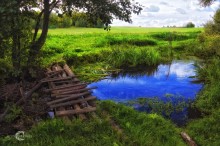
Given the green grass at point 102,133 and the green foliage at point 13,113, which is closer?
the green grass at point 102,133

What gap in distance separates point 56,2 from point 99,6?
256cm

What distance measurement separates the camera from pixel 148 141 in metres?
7.58

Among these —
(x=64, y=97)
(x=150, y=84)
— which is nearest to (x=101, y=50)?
(x=150, y=84)

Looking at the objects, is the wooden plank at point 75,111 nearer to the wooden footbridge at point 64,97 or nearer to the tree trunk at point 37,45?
the wooden footbridge at point 64,97

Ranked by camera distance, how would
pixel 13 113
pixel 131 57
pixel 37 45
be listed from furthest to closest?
1. pixel 131 57
2. pixel 37 45
3. pixel 13 113

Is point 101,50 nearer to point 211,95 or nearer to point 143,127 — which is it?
point 211,95

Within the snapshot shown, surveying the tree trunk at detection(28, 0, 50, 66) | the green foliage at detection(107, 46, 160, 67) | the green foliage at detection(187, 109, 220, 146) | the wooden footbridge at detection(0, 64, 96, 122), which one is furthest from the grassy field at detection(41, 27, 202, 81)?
the green foliage at detection(187, 109, 220, 146)

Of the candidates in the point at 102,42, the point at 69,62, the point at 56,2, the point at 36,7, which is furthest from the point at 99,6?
the point at 102,42

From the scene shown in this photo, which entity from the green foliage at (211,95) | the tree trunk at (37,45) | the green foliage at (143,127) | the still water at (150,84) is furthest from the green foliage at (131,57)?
the green foliage at (143,127)

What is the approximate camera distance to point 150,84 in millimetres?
14594

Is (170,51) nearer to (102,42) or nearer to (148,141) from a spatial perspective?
(102,42)

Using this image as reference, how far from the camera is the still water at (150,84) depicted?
12695mm

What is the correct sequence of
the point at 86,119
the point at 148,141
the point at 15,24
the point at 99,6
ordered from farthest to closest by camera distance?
1. the point at 15,24
2. the point at 99,6
3. the point at 86,119
4. the point at 148,141

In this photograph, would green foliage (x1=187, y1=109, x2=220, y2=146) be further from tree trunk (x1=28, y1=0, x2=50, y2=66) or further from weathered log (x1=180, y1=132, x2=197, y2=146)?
tree trunk (x1=28, y1=0, x2=50, y2=66)
